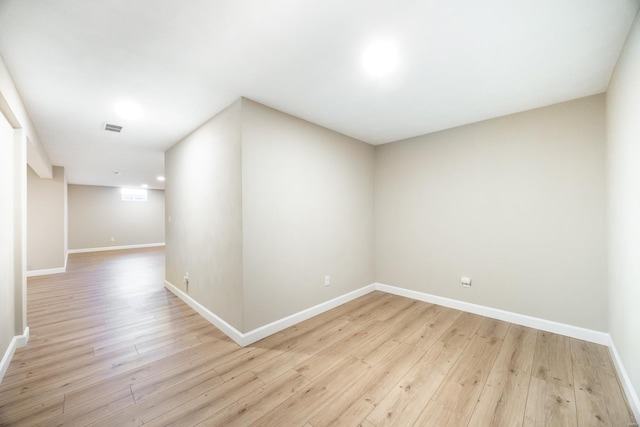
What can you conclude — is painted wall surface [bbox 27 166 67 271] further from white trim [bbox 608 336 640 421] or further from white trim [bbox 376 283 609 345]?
white trim [bbox 608 336 640 421]

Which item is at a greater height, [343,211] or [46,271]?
[343,211]

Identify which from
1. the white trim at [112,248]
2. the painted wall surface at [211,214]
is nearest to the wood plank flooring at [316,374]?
the painted wall surface at [211,214]

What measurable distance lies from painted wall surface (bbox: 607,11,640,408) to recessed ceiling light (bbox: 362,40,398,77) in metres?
1.38

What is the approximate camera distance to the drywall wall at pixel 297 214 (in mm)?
2486

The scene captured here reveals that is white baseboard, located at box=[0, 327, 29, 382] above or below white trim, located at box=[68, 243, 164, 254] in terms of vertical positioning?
below

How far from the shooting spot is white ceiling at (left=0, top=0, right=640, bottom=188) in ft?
4.62

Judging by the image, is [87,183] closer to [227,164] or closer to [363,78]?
[227,164]

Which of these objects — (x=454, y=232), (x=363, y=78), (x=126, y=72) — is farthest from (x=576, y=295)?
(x=126, y=72)

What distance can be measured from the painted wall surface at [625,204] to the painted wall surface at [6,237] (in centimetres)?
454

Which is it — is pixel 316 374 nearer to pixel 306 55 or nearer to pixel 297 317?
pixel 297 317

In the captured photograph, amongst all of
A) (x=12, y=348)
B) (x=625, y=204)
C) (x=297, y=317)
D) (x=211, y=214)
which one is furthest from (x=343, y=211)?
(x=12, y=348)

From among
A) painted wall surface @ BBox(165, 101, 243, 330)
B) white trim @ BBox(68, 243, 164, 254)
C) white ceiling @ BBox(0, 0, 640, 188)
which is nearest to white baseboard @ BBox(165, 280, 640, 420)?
painted wall surface @ BBox(165, 101, 243, 330)

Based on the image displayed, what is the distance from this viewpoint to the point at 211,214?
291cm

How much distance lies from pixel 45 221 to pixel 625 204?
900 cm
